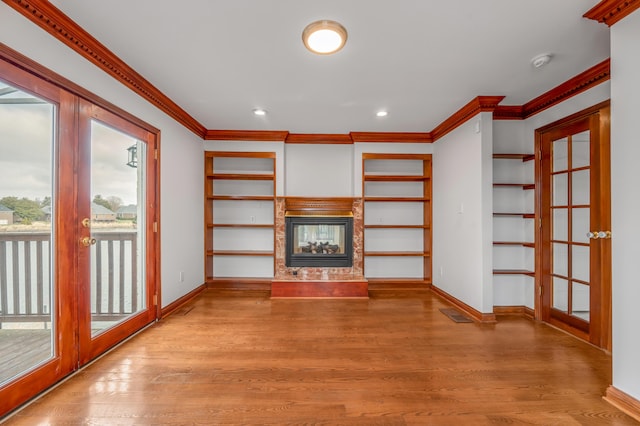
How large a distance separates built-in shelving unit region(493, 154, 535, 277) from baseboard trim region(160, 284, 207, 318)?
3718 mm

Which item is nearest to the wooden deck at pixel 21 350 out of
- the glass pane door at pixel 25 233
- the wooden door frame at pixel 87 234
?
the glass pane door at pixel 25 233

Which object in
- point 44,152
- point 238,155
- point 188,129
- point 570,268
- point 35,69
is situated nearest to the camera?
point 35,69

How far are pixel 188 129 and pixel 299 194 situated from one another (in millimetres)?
1784

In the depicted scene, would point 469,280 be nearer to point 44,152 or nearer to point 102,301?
point 102,301

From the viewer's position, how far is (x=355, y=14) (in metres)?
1.67

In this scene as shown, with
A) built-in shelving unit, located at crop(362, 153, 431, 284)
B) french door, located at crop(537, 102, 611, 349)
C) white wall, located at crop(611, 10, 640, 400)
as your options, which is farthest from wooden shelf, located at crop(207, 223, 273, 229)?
white wall, located at crop(611, 10, 640, 400)

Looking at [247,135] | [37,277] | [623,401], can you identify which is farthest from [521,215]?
[37,277]

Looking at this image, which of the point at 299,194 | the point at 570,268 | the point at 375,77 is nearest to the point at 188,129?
the point at 299,194

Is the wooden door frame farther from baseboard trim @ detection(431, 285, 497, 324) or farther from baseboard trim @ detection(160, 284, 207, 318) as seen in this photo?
baseboard trim @ detection(431, 285, 497, 324)

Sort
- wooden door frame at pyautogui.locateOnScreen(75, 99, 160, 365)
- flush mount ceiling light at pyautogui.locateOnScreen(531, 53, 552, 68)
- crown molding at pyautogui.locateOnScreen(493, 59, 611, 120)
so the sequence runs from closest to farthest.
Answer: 1. wooden door frame at pyautogui.locateOnScreen(75, 99, 160, 365)
2. flush mount ceiling light at pyautogui.locateOnScreen(531, 53, 552, 68)
3. crown molding at pyautogui.locateOnScreen(493, 59, 611, 120)

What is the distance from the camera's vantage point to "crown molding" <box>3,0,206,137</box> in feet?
5.19

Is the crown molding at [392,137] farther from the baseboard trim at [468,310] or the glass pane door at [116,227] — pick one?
the glass pane door at [116,227]

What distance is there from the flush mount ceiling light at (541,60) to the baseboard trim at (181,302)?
13.6 feet

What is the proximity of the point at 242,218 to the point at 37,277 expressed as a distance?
2.73m
